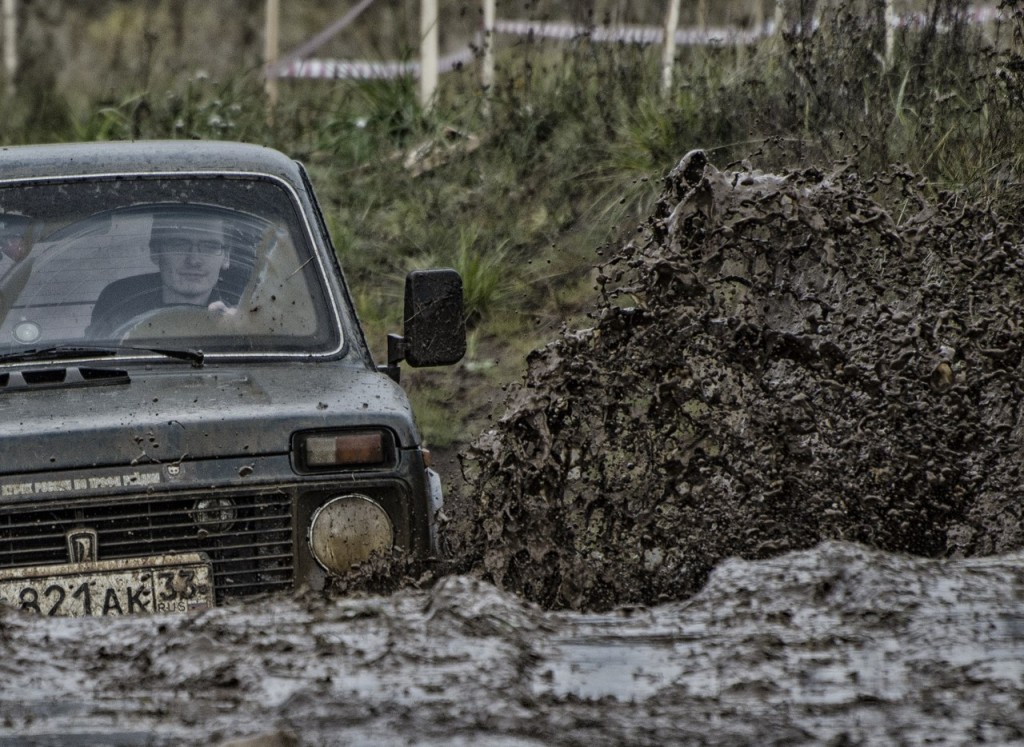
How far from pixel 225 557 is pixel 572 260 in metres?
6.49

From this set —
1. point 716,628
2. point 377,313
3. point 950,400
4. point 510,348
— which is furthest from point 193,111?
point 716,628

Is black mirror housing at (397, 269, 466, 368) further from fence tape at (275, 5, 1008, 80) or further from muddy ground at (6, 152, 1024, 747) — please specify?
fence tape at (275, 5, 1008, 80)

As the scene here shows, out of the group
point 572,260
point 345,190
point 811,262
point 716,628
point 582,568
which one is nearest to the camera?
point 716,628

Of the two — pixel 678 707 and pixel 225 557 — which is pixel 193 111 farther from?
pixel 678 707

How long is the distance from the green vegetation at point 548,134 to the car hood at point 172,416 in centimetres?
303

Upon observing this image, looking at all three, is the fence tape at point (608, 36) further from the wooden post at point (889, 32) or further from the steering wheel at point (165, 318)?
the steering wheel at point (165, 318)

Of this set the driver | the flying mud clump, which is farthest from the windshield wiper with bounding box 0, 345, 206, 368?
the flying mud clump

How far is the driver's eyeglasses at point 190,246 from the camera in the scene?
471cm

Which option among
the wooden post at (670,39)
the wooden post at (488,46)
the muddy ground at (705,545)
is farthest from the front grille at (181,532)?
the wooden post at (488,46)

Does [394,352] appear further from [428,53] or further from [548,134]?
[428,53]

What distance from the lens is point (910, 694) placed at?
2.94 m

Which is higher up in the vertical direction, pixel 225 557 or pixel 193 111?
pixel 193 111

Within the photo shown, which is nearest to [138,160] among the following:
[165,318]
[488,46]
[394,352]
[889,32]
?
[165,318]

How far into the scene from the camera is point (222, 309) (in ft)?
15.1
